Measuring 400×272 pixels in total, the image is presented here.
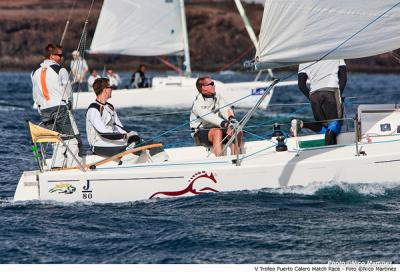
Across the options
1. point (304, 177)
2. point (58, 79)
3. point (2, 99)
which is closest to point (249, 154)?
point (304, 177)

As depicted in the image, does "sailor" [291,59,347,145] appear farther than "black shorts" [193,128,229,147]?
Yes

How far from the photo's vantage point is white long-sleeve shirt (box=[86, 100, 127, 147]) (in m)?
13.2

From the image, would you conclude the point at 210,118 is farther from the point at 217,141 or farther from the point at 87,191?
the point at 87,191

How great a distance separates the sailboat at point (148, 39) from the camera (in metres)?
31.5

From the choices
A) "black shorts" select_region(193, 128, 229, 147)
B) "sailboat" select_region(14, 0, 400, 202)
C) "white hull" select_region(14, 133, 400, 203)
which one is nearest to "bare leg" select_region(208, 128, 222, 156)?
"black shorts" select_region(193, 128, 229, 147)

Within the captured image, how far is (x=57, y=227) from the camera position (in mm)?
11469

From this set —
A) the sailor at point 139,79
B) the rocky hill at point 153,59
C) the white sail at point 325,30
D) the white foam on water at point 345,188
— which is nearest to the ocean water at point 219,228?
the white foam on water at point 345,188

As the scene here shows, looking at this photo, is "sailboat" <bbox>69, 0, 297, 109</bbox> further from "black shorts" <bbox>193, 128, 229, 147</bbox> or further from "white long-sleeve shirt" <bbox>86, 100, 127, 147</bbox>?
"white long-sleeve shirt" <bbox>86, 100, 127, 147</bbox>

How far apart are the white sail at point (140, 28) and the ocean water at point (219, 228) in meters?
19.0

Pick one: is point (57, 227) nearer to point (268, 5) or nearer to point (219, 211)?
point (219, 211)

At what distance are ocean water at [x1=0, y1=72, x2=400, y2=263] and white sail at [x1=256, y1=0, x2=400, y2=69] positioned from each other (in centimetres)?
176

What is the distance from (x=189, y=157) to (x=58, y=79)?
2196 millimetres

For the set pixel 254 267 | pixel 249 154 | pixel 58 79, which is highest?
pixel 58 79

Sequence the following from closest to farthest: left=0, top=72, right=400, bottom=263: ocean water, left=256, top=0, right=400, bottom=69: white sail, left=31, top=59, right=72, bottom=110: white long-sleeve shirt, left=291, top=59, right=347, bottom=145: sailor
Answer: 1. left=0, top=72, right=400, bottom=263: ocean water
2. left=256, top=0, right=400, bottom=69: white sail
3. left=291, top=59, right=347, bottom=145: sailor
4. left=31, top=59, right=72, bottom=110: white long-sleeve shirt
